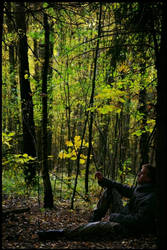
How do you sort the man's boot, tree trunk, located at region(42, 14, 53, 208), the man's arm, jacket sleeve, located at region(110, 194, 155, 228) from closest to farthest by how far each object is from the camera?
jacket sleeve, located at region(110, 194, 155, 228)
the man's boot
the man's arm
tree trunk, located at region(42, 14, 53, 208)

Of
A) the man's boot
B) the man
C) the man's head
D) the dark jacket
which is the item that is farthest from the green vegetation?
the man's boot

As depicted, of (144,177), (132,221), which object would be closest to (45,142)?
(144,177)

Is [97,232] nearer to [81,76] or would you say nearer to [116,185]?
[116,185]

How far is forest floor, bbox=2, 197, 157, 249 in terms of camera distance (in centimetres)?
278

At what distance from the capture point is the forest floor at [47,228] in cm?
278

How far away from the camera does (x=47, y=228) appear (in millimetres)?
4090

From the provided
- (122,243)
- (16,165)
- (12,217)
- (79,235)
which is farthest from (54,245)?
(16,165)

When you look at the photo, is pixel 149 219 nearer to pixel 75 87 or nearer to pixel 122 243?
pixel 122 243

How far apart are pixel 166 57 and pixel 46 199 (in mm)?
4831

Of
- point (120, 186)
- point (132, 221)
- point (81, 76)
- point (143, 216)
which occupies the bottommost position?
point (132, 221)

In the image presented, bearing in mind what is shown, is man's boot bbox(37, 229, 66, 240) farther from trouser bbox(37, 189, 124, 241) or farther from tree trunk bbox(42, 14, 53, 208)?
tree trunk bbox(42, 14, 53, 208)

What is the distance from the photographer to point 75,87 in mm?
7230

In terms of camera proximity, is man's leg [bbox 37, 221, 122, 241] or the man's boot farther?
the man's boot

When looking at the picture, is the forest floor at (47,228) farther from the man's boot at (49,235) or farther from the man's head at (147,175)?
the man's head at (147,175)
